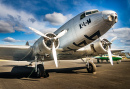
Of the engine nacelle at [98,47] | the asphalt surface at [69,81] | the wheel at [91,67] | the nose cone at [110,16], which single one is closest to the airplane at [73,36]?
the nose cone at [110,16]

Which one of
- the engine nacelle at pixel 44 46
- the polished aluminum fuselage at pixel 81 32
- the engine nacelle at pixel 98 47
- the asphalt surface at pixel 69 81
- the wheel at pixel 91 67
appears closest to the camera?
the asphalt surface at pixel 69 81

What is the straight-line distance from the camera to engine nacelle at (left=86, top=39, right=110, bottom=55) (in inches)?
458

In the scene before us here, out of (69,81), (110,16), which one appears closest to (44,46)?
(69,81)

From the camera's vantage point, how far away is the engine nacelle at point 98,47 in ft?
38.2

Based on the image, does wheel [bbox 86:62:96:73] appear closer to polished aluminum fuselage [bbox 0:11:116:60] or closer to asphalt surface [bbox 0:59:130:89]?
asphalt surface [bbox 0:59:130:89]

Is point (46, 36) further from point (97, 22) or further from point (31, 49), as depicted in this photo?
point (97, 22)

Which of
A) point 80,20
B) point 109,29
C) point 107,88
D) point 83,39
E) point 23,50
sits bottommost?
point 107,88

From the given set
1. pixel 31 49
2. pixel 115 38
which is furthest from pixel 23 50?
pixel 115 38

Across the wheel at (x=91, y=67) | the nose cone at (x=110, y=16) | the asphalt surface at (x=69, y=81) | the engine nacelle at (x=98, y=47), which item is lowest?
the asphalt surface at (x=69, y=81)

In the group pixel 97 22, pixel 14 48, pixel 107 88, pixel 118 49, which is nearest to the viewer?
pixel 107 88

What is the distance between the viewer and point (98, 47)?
11.7 m

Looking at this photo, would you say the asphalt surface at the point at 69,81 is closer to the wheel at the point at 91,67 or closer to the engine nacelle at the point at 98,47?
the wheel at the point at 91,67

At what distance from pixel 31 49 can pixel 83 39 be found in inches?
206

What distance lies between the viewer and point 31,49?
10.2 meters
